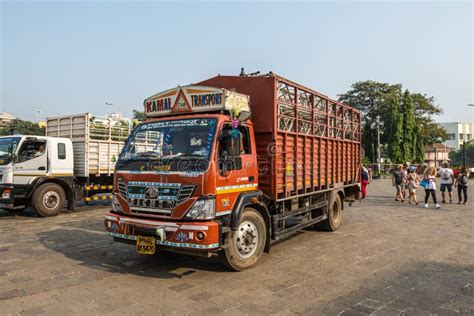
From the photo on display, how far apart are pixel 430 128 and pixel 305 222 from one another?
48774 millimetres

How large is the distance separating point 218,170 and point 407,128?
1720 inches

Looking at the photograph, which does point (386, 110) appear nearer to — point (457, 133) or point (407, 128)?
point (407, 128)

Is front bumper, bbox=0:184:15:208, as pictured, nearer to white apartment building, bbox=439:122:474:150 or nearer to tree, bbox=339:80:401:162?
tree, bbox=339:80:401:162

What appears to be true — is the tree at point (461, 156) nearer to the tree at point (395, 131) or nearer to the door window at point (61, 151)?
the tree at point (395, 131)

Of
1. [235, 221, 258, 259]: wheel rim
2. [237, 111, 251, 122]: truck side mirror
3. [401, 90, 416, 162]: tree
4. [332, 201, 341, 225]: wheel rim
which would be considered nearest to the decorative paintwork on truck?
[237, 111, 251, 122]: truck side mirror

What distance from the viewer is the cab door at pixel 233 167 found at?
488 centimetres

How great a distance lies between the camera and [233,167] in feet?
16.7

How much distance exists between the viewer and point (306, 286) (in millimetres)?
4656

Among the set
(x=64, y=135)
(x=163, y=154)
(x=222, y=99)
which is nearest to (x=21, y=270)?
(x=163, y=154)

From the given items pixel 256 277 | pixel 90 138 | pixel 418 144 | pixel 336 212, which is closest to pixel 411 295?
pixel 256 277

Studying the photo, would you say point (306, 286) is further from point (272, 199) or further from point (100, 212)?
point (100, 212)

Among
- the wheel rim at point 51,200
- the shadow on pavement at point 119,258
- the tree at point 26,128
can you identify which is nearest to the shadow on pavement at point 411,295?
the shadow on pavement at point 119,258

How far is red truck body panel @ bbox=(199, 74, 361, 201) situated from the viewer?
5859 mm

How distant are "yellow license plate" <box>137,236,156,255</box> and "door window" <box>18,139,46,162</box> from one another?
6.98 m
